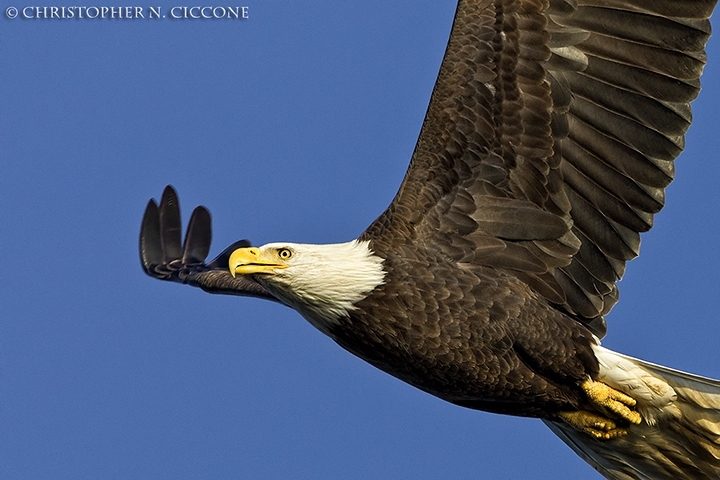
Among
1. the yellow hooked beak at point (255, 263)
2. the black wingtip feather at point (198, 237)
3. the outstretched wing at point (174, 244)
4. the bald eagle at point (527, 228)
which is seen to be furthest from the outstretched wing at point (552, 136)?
the black wingtip feather at point (198, 237)

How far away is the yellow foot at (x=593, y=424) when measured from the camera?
8516 millimetres

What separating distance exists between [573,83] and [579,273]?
118cm

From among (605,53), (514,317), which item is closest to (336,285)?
(514,317)

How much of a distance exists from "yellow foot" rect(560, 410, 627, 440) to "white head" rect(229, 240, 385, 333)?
1.64 meters

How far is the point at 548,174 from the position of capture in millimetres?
8219

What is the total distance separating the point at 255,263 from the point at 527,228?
5.49 ft

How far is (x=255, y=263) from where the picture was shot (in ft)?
26.1

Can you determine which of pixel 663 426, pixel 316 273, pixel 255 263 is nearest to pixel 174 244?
pixel 255 263

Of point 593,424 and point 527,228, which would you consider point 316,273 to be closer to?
point 527,228

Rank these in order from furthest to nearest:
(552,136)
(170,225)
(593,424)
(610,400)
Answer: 1. (170,225)
2. (593,424)
3. (610,400)
4. (552,136)

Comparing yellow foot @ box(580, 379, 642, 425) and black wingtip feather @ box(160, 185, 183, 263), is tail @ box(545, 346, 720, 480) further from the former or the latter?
black wingtip feather @ box(160, 185, 183, 263)

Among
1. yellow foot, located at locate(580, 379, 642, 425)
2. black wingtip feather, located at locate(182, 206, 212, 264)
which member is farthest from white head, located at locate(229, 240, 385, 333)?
black wingtip feather, located at locate(182, 206, 212, 264)

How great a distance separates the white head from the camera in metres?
7.86

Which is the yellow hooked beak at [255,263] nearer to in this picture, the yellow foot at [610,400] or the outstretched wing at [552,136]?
the outstretched wing at [552,136]
